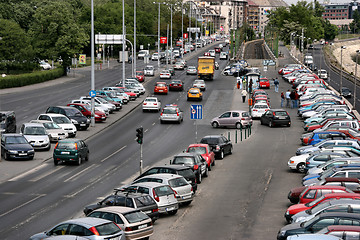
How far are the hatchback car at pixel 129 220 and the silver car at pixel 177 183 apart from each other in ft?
18.2

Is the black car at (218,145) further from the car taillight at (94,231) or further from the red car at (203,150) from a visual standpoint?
the car taillight at (94,231)

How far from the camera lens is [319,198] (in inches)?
917

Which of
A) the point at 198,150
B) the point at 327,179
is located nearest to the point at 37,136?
the point at 198,150

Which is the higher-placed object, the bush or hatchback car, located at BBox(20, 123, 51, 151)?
the bush

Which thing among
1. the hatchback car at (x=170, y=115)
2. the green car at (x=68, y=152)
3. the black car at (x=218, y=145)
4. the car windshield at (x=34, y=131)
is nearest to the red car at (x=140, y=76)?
the hatchback car at (x=170, y=115)

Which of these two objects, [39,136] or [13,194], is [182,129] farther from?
[13,194]

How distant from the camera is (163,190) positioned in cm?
2512

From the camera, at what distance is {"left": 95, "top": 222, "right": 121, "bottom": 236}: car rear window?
18448 millimetres

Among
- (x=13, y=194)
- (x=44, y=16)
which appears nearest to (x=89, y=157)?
(x=13, y=194)

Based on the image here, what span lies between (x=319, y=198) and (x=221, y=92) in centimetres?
5521

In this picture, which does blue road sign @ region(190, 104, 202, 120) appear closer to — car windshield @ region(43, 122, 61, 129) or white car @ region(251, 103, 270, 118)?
car windshield @ region(43, 122, 61, 129)

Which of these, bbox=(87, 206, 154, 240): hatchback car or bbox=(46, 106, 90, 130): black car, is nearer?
bbox=(87, 206, 154, 240): hatchback car

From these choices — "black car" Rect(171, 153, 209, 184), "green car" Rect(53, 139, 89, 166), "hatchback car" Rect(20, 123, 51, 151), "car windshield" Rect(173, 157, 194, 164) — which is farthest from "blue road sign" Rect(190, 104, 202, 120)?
"hatchback car" Rect(20, 123, 51, 151)

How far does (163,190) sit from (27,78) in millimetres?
61399
